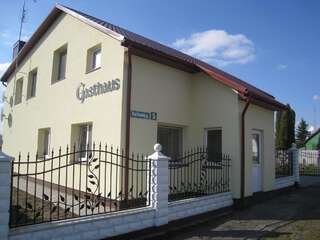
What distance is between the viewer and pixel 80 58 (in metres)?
11.0

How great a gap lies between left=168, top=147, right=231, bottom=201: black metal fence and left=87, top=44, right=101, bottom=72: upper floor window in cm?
399

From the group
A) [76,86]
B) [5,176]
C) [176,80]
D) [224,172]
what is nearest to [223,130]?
[224,172]

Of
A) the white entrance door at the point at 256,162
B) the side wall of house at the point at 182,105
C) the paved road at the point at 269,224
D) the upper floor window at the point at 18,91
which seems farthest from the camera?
the upper floor window at the point at 18,91

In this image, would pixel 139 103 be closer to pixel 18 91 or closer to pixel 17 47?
pixel 18 91

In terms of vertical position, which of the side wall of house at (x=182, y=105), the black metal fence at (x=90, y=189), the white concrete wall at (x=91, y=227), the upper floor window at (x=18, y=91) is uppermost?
the upper floor window at (x=18, y=91)

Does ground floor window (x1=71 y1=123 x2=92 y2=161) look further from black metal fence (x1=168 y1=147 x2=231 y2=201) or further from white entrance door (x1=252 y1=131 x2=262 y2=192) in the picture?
white entrance door (x1=252 y1=131 x2=262 y2=192)

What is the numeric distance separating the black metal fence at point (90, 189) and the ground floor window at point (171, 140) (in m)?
1.41

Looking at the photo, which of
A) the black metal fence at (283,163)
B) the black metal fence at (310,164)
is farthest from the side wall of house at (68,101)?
the black metal fence at (310,164)

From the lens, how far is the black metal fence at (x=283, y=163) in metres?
13.6

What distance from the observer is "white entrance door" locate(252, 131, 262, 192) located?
10806mm

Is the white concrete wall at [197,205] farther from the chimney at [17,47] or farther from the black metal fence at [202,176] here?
the chimney at [17,47]

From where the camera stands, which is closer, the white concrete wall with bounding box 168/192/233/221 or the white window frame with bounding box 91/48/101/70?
the white concrete wall with bounding box 168/192/233/221

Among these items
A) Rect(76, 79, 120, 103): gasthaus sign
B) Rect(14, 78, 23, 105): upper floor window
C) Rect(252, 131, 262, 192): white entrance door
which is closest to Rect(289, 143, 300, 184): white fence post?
Rect(252, 131, 262, 192): white entrance door

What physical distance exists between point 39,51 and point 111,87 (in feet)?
21.1
